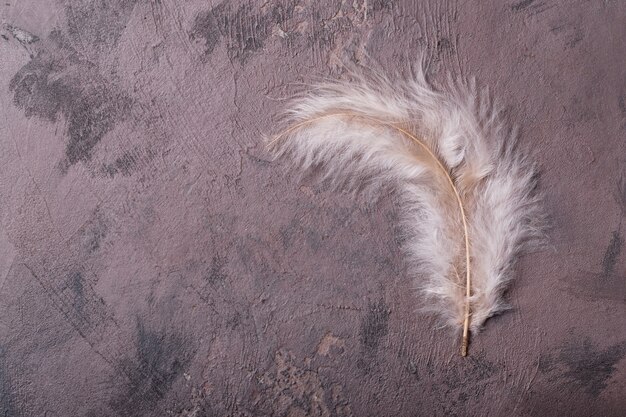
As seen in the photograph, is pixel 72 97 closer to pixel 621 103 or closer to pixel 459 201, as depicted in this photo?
pixel 459 201

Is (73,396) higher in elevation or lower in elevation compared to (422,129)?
lower

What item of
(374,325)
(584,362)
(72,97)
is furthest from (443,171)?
(72,97)

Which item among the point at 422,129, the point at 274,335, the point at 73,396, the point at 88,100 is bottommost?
the point at 73,396

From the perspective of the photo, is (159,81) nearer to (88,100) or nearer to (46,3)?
(88,100)

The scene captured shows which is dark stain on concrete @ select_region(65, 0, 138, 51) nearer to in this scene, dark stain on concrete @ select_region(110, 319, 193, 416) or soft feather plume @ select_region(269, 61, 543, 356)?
soft feather plume @ select_region(269, 61, 543, 356)

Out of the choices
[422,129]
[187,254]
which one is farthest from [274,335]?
[422,129]

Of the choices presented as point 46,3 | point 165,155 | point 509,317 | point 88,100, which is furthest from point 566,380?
point 46,3

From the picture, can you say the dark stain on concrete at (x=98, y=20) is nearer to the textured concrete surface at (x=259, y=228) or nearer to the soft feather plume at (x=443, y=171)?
the textured concrete surface at (x=259, y=228)
